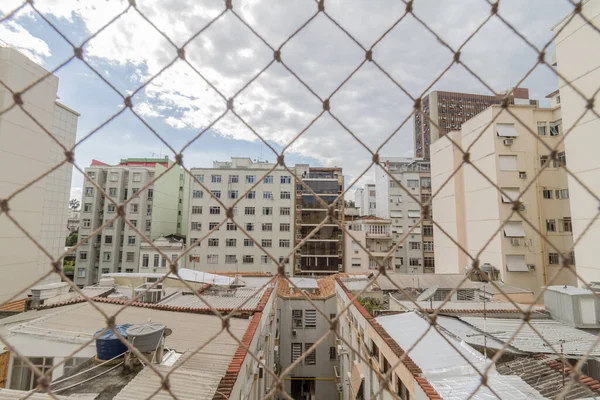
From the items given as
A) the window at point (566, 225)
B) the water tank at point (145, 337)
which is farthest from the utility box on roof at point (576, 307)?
the window at point (566, 225)

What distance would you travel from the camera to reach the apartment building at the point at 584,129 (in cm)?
596

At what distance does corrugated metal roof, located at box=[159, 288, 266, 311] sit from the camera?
5293mm

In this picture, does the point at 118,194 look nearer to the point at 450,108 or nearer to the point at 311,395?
the point at 311,395

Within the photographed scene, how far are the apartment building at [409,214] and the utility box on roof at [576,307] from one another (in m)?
13.1

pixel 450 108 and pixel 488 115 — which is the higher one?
pixel 450 108

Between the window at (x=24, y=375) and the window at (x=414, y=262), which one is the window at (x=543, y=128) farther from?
the window at (x=24, y=375)

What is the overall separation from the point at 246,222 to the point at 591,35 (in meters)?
14.5

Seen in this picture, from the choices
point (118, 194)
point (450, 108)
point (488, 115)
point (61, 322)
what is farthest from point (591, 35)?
point (450, 108)

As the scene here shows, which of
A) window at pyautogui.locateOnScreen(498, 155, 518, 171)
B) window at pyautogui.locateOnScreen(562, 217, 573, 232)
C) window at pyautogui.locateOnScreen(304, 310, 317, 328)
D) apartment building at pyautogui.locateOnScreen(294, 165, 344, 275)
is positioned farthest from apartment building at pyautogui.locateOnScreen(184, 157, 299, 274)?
window at pyautogui.locateOnScreen(562, 217, 573, 232)

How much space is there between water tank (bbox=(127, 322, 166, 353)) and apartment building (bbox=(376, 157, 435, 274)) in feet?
54.4

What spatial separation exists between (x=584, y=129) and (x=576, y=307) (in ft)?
13.9

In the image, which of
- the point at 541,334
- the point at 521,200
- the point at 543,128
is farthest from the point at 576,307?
the point at 543,128

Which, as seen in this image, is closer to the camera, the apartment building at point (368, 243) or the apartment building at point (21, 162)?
the apartment building at point (21, 162)

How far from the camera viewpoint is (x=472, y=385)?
8.50 ft
